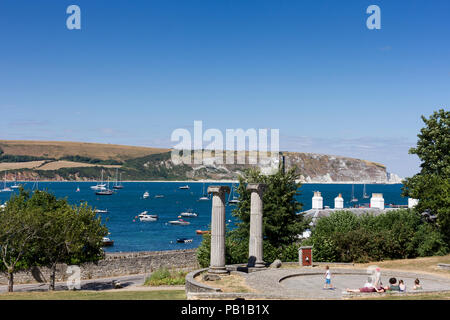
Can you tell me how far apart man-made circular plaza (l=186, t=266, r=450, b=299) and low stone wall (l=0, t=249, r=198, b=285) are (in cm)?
2553

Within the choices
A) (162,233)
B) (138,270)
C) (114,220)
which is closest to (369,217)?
(138,270)

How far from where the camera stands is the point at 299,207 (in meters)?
40.2

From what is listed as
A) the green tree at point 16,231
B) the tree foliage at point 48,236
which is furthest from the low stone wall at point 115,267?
the green tree at point 16,231

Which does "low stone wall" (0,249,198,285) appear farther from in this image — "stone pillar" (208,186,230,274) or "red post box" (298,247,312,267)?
"stone pillar" (208,186,230,274)

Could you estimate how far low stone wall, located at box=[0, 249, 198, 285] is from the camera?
46.2 meters

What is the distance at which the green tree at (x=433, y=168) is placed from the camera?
126 feet

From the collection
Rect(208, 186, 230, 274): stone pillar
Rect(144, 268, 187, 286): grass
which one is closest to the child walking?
Rect(208, 186, 230, 274): stone pillar

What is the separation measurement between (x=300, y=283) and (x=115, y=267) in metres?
31.8

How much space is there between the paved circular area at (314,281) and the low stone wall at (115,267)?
25745mm

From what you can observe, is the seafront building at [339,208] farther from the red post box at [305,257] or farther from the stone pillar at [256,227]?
the stone pillar at [256,227]

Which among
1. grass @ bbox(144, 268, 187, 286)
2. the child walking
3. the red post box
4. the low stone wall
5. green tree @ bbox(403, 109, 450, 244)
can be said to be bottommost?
the low stone wall
